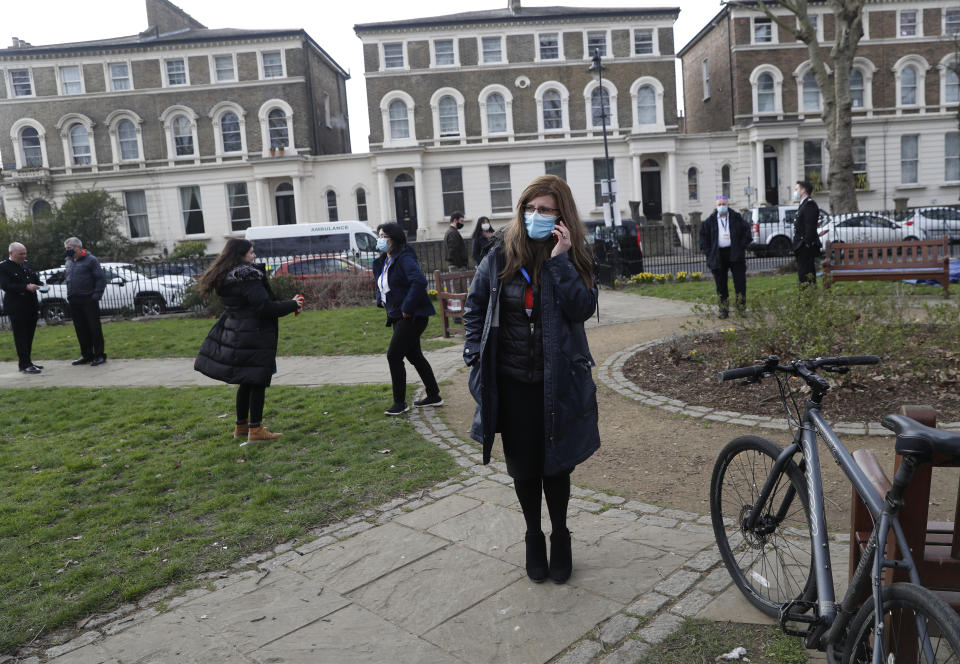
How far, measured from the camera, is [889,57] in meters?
38.6

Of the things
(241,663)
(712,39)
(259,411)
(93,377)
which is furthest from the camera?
(712,39)

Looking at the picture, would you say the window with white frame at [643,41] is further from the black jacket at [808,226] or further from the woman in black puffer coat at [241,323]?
the woman in black puffer coat at [241,323]

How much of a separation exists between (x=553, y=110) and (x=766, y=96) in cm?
1110

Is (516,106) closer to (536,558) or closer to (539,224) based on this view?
(539,224)

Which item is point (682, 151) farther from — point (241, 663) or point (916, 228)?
point (241, 663)

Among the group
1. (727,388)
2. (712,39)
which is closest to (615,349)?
(727,388)

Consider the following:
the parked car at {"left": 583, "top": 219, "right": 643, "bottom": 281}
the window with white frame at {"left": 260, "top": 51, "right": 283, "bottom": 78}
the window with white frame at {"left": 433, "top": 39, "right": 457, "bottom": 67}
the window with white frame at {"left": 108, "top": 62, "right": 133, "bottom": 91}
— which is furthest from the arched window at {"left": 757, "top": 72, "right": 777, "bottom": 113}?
the window with white frame at {"left": 108, "top": 62, "right": 133, "bottom": 91}

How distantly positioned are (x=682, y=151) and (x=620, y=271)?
73.6ft

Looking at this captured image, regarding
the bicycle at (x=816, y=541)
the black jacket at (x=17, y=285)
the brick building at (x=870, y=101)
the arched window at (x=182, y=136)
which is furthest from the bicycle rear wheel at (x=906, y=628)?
the arched window at (x=182, y=136)

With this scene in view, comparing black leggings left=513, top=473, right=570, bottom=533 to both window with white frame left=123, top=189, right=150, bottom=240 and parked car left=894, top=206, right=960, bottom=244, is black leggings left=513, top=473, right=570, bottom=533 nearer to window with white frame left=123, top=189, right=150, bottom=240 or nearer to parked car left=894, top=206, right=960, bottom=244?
parked car left=894, top=206, right=960, bottom=244

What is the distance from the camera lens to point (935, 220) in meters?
24.1

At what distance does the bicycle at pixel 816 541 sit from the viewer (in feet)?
6.53

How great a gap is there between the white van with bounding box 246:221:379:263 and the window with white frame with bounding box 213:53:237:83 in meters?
12.3

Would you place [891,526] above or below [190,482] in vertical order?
above
